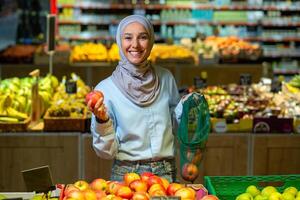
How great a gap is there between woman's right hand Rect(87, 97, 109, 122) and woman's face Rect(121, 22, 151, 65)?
16.0 inches

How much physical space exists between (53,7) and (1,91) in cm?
461

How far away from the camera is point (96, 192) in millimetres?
2684

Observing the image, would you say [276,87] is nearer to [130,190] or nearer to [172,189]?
[172,189]

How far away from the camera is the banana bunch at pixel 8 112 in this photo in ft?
15.4

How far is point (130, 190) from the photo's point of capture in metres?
2.68

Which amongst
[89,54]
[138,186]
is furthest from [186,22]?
[138,186]

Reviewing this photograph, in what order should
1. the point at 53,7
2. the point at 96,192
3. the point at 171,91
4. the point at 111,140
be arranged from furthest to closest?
the point at 53,7
the point at 171,91
the point at 111,140
the point at 96,192

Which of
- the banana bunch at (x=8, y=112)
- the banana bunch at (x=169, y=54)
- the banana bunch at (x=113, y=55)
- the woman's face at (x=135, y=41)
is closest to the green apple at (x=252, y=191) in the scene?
the woman's face at (x=135, y=41)

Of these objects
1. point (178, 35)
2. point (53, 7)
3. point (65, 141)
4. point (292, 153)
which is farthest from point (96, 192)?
point (178, 35)

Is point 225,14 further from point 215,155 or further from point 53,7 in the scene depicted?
point 215,155

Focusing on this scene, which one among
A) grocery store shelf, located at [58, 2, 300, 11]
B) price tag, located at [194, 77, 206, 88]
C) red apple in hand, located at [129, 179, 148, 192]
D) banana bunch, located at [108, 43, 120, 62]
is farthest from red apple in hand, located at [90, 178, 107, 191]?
grocery store shelf, located at [58, 2, 300, 11]

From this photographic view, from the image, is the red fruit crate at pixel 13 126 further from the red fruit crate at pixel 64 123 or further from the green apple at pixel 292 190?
the green apple at pixel 292 190

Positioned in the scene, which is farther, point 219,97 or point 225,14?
point 225,14

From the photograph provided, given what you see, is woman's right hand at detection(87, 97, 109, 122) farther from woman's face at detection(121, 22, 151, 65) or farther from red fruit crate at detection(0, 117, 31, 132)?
red fruit crate at detection(0, 117, 31, 132)
